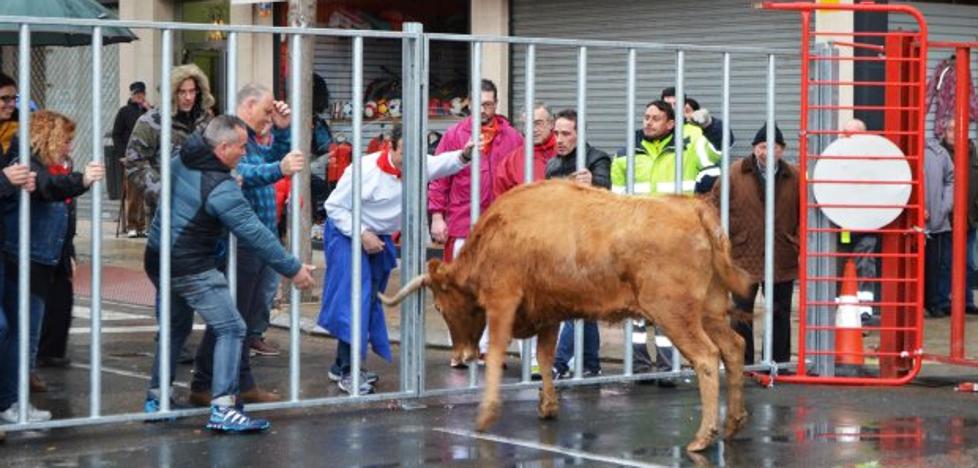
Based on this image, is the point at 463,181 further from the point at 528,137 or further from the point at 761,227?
the point at 761,227

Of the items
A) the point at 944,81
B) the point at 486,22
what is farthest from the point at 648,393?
the point at 486,22

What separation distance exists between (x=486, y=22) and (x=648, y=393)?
958 cm

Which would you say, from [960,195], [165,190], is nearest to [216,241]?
[165,190]

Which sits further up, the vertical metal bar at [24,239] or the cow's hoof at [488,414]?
the vertical metal bar at [24,239]

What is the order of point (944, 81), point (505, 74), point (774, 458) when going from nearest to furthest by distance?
point (774, 458) < point (944, 81) < point (505, 74)

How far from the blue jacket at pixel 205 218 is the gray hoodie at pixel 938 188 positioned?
740 cm

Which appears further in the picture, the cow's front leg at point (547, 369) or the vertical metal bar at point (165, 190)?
the cow's front leg at point (547, 369)

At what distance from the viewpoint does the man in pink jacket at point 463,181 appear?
11273mm

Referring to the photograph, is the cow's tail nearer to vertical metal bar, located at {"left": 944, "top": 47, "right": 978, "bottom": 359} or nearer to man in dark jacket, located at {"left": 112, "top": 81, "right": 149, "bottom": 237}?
vertical metal bar, located at {"left": 944, "top": 47, "right": 978, "bottom": 359}

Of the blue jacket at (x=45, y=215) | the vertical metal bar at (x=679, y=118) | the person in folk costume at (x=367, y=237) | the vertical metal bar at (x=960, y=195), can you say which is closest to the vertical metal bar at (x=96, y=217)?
the blue jacket at (x=45, y=215)

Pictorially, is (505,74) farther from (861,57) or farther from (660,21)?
(861,57)

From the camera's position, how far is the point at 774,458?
8867 mm

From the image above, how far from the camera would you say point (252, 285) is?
10516mm

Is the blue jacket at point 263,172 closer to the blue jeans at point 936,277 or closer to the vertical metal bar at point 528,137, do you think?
the vertical metal bar at point 528,137
